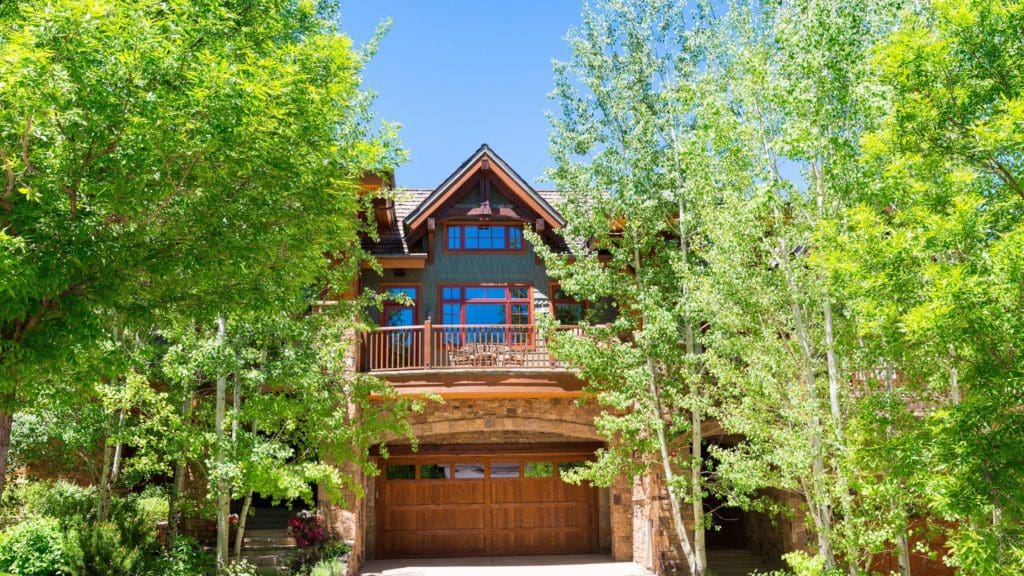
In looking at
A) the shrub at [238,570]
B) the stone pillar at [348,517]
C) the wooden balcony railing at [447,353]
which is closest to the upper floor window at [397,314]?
the wooden balcony railing at [447,353]

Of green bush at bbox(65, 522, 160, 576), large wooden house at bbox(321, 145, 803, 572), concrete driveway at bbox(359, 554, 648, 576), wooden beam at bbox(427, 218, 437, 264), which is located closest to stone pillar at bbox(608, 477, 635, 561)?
large wooden house at bbox(321, 145, 803, 572)

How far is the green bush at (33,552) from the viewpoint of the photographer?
11797mm

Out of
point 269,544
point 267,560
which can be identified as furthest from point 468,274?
point 267,560

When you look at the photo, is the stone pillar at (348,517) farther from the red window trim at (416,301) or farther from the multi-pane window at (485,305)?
the multi-pane window at (485,305)

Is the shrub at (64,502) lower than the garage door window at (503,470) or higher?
lower

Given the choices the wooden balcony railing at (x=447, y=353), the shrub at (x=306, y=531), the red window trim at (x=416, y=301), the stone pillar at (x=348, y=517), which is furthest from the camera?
the red window trim at (x=416, y=301)

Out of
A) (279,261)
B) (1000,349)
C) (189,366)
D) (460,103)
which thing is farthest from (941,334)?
(460,103)

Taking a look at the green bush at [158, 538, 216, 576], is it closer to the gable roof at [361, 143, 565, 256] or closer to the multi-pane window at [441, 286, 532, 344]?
the multi-pane window at [441, 286, 532, 344]

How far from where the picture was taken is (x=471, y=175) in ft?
63.5

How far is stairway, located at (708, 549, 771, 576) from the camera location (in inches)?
736

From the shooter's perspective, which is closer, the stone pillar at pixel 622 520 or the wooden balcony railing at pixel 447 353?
the wooden balcony railing at pixel 447 353

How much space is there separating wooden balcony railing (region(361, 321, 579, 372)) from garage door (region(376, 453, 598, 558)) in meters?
3.43

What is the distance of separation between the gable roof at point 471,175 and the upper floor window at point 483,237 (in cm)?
113

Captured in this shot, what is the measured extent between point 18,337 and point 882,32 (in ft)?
37.0
